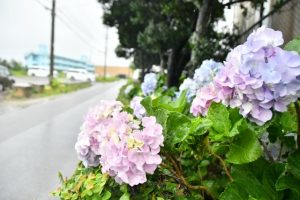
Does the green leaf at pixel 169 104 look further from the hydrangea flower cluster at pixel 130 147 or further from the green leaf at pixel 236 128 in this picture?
the green leaf at pixel 236 128

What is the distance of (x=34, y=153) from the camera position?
7.54 meters

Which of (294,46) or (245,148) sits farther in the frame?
(245,148)

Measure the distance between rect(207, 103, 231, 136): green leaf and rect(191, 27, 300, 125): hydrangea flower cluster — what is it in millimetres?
166

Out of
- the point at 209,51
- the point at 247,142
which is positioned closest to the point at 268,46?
the point at 247,142

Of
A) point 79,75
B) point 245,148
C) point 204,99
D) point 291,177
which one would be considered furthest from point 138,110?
point 79,75

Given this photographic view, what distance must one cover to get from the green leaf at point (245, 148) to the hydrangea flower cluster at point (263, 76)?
15 centimetres

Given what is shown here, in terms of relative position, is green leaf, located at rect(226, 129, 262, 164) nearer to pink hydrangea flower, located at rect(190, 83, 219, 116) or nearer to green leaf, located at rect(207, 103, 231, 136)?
green leaf, located at rect(207, 103, 231, 136)

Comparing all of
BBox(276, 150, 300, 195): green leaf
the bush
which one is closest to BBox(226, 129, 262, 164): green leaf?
the bush

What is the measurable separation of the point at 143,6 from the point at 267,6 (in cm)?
403

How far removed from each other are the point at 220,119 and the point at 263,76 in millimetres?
361

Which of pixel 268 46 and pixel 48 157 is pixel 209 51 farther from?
pixel 268 46

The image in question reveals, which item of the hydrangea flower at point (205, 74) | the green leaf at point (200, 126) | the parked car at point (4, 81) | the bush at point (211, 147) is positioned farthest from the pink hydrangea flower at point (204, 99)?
the parked car at point (4, 81)

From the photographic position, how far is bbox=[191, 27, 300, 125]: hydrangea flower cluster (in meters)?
1.45

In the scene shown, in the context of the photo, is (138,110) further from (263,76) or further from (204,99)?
(263,76)
